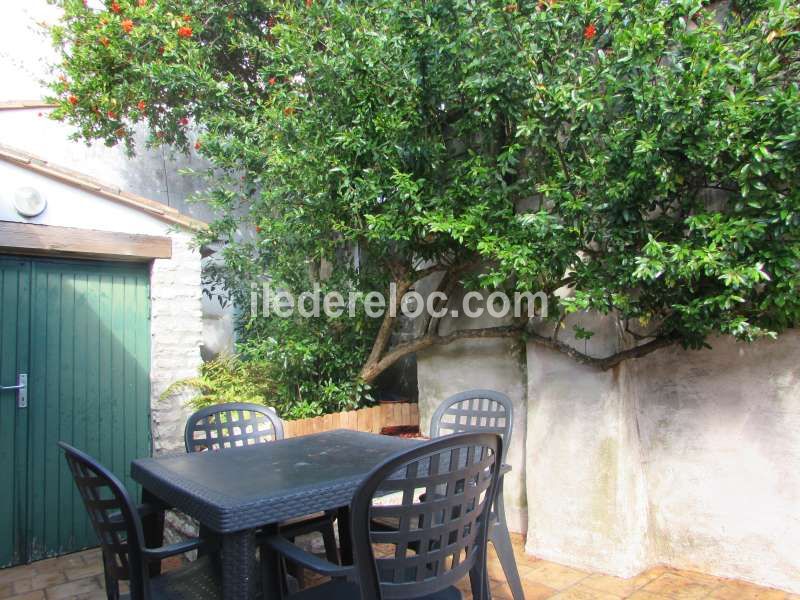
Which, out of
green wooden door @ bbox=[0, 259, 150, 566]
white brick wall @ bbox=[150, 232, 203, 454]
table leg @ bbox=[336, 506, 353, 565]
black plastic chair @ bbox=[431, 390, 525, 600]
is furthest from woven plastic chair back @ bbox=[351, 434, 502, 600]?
green wooden door @ bbox=[0, 259, 150, 566]

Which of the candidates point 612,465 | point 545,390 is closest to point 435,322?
point 545,390

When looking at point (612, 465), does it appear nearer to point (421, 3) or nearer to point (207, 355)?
point (421, 3)

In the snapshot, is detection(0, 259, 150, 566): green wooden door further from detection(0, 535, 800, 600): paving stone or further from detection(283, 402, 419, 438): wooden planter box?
detection(283, 402, 419, 438): wooden planter box

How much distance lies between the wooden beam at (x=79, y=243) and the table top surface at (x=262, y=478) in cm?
219

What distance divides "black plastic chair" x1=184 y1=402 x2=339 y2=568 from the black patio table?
0.36m

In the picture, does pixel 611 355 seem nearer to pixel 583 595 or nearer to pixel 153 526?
pixel 583 595

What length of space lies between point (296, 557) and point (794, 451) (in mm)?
2811

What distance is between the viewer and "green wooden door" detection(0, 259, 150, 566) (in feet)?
13.2

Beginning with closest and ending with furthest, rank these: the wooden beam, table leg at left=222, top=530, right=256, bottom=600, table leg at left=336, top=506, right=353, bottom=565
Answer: table leg at left=222, top=530, right=256, bottom=600, table leg at left=336, top=506, right=353, bottom=565, the wooden beam

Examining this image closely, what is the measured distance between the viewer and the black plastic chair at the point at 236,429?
3.10 m

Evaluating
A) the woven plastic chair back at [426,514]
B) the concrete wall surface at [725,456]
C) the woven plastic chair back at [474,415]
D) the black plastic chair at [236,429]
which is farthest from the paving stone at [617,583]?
the woven plastic chair back at [426,514]

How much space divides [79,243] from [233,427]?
78.0 inches

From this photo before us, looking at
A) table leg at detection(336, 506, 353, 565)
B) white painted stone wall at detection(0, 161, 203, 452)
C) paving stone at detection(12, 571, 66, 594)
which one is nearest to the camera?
table leg at detection(336, 506, 353, 565)

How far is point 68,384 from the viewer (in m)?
4.24
